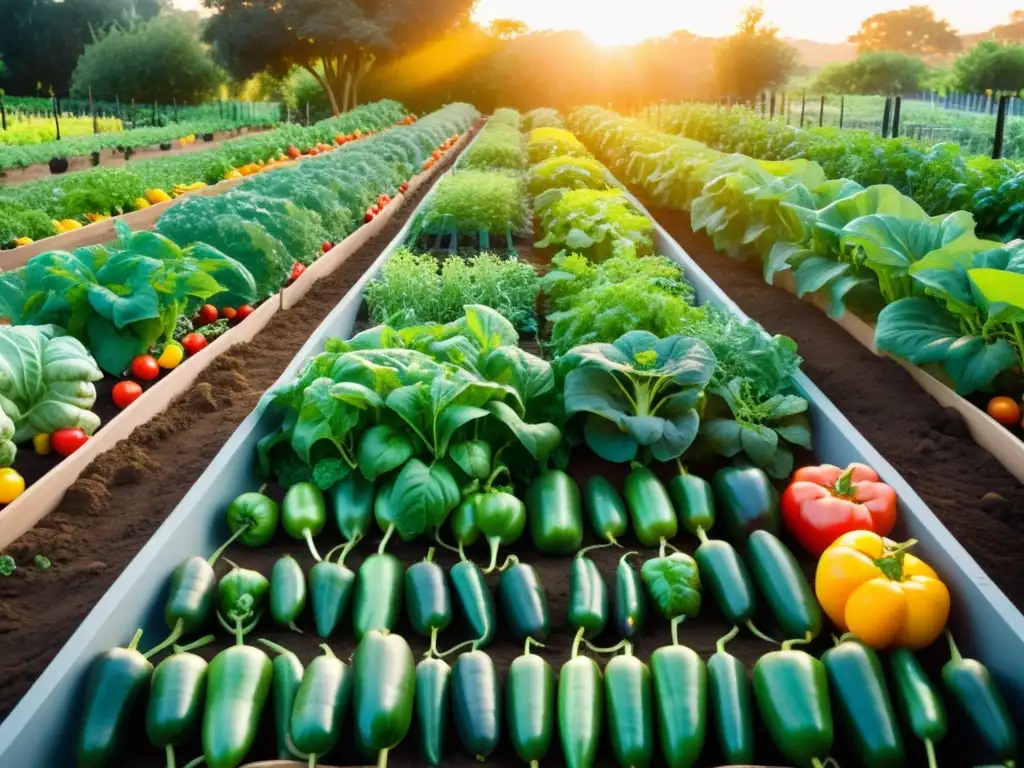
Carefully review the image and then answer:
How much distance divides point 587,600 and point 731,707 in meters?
0.61

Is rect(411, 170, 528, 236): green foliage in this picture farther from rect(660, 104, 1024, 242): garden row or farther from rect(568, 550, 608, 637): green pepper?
rect(568, 550, 608, 637): green pepper

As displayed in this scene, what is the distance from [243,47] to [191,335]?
37753 mm

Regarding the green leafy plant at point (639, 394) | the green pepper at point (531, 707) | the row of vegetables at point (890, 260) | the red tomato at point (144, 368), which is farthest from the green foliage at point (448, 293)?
the green pepper at point (531, 707)

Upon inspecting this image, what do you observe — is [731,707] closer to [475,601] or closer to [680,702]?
[680,702]

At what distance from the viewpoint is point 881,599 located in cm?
283

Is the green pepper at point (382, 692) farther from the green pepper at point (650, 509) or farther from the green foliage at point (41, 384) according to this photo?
the green foliage at point (41, 384)

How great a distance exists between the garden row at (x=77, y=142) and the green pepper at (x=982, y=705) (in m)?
17.2

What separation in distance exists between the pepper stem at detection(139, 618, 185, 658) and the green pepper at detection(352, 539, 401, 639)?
1.85 ft

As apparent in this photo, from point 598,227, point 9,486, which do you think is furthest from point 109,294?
point 598,227

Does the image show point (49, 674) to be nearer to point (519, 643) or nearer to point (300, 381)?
point (519, 643)

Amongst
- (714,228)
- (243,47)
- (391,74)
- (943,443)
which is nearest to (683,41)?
(391,74)

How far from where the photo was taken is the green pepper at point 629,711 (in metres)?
2.51

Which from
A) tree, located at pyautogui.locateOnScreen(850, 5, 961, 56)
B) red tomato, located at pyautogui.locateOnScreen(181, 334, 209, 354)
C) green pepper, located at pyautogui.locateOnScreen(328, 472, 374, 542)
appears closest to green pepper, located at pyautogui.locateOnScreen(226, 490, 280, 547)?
green pepper, located at pyautogui.locateOnScreen(328, 472, 374, 542)

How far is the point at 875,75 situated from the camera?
241 ft
